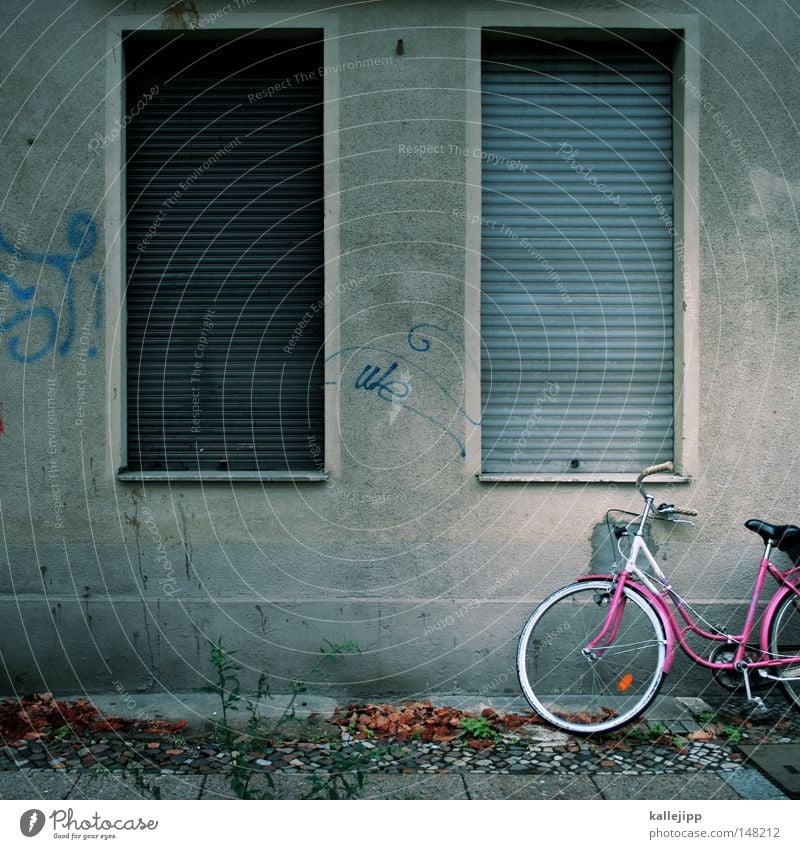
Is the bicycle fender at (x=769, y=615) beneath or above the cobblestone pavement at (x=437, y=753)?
above

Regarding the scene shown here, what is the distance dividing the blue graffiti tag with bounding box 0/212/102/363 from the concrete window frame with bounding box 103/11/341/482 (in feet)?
0.51

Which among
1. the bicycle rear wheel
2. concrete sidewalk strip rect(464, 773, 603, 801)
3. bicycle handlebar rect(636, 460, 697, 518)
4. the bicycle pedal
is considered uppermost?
bicycle handlebar rect(636, 460, 697, 518)

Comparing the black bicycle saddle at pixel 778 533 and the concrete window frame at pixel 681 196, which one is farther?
the concrete window frame at pixel 681 196

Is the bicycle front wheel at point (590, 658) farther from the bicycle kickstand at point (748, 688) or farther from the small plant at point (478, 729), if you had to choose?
the bicycle kickstand at point (748, 688)

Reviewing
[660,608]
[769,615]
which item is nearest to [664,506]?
[660,608]

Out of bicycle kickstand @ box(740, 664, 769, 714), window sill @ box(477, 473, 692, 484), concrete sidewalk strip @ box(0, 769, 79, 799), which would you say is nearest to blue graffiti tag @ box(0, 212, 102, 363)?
concrete sidewalk strip @ box(0, 769, 79, 799)

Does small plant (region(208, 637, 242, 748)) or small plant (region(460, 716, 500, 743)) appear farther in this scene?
small plant (region(208, 637, 242, 748))

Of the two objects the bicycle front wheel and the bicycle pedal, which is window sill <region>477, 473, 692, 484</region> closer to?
the bicycle front wheel

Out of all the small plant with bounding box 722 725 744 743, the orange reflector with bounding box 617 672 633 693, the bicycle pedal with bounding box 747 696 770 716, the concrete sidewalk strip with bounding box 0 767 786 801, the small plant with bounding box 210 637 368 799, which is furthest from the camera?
the orange reflector with bounding box 617 672 633 693

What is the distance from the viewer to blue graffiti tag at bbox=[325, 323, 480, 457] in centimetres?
582

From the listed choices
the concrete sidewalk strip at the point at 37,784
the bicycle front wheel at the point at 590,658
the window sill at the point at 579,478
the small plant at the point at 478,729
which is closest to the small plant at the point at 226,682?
the concrete sidewalk strip at the point at 37,784

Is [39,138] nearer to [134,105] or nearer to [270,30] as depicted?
[134,105]

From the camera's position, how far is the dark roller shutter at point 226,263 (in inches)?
237

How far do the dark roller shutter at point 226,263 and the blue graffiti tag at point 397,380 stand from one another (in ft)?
1.18
